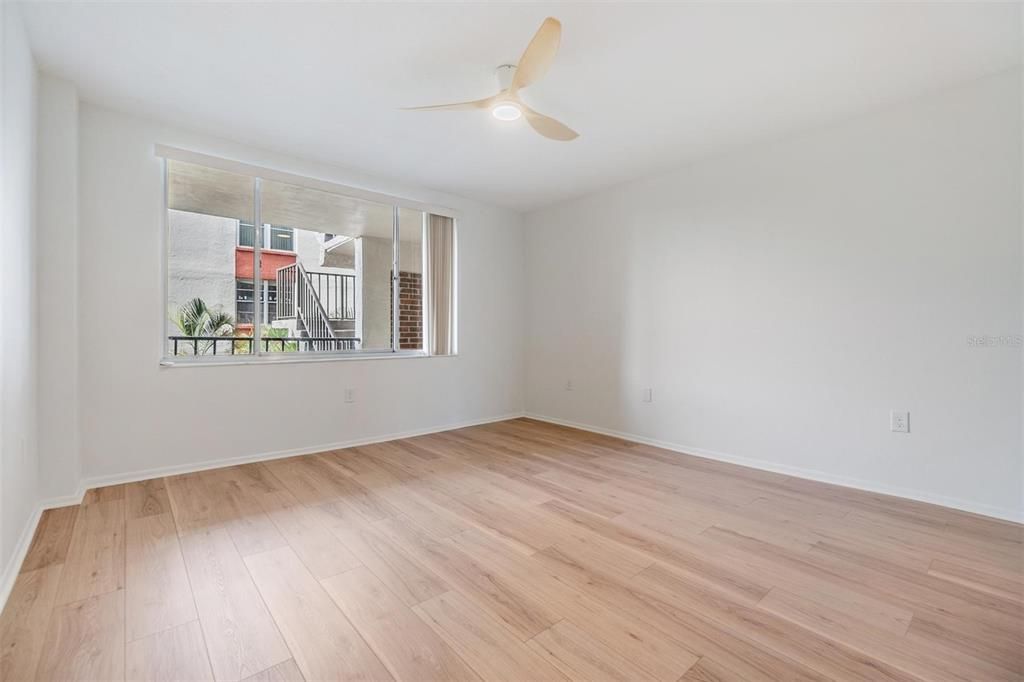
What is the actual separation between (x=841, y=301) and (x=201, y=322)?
4.39 metres

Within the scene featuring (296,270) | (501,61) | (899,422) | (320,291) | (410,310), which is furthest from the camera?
(410,310)

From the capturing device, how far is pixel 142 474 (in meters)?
2.89

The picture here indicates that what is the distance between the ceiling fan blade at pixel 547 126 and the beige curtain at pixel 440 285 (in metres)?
2.08

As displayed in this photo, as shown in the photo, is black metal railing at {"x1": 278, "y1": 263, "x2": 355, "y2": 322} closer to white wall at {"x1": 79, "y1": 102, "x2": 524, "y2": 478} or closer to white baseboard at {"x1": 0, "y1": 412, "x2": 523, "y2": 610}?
white wall at {"x1": 79, "y1": 102, "x2": 524, "y2": 478}

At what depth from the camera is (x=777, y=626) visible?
1.50 m

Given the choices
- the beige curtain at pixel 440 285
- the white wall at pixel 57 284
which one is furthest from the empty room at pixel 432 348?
the beige curtain at pixel 440 285

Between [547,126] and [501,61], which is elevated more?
[501,61]

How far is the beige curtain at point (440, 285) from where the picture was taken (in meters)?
4.40

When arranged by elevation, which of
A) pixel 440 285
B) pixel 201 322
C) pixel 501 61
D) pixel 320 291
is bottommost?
pixel 201 322

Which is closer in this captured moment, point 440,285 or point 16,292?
point 16,292

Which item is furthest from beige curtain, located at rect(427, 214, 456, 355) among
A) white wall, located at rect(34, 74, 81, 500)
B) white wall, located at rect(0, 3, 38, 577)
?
white wall, located at rect(0, 3, 38, 577)

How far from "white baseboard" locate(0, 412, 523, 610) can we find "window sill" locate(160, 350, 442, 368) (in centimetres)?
68

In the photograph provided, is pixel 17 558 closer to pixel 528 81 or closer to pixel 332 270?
pixel 332 270

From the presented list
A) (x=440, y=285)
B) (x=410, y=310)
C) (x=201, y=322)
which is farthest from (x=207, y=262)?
(x=440, y=285)
